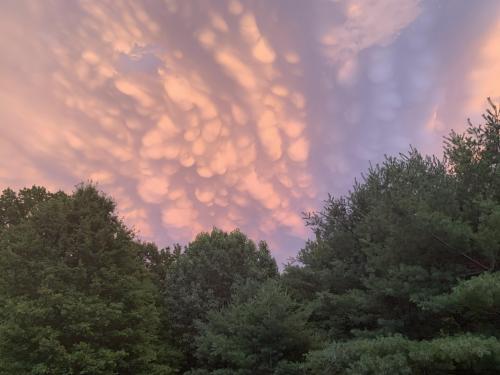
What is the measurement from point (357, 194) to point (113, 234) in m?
16.1

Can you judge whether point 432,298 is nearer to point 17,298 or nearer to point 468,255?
point 468,255

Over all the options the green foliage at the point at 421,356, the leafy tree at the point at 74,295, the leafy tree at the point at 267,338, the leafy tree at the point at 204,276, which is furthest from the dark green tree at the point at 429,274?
the leafy tree at the point at 204,276

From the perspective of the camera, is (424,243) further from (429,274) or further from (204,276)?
(204,276)

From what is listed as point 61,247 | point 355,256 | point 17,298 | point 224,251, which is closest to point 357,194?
point 355,256

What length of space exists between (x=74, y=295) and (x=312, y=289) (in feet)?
44.9

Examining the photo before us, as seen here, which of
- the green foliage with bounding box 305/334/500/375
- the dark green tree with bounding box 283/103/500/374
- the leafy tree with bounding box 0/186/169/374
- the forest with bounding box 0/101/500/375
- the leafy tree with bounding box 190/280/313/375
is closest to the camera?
the green foliage with bounding box 305/334/500/375

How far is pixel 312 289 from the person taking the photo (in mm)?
24172

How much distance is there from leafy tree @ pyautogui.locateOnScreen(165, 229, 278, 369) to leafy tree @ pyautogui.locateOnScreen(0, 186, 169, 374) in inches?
187

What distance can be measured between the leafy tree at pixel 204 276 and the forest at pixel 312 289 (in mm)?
132

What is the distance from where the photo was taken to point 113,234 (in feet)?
87.6

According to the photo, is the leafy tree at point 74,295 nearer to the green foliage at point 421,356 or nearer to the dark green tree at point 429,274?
the dark green tree at point 429,274

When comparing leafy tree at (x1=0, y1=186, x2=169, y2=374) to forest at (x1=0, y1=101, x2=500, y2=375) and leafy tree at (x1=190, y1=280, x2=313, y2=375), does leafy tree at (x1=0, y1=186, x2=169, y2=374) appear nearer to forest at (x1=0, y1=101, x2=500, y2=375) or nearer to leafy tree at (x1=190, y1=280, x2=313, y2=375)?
forest at (x1=0, y1=101, x2=500, y2=375)

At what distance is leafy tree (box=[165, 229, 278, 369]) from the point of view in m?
31.8

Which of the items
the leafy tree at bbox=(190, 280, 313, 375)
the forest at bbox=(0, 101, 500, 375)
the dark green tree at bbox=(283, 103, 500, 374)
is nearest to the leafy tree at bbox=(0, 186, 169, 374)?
the forest at bbox=(0, 101, 500, 375)
